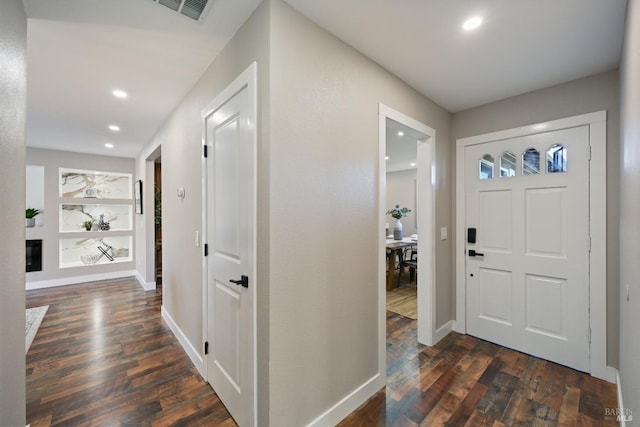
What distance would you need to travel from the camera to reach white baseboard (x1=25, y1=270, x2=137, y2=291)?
4680mm

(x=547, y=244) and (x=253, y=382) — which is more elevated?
(x=547, y=244)

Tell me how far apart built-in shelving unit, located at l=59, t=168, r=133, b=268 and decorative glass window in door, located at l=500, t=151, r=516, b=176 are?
268 inches

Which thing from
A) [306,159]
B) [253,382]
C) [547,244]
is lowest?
[253,382]

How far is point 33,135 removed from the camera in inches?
154

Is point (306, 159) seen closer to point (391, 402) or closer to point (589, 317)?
point (391, 402)

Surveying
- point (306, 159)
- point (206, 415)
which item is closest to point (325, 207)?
point (306, 159)

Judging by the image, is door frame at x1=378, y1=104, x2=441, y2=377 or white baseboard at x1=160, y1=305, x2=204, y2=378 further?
door frame at x1=378, y1=104, x2=441, y2=377

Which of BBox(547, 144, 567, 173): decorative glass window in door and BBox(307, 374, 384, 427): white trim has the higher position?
BBox(547, 144, 567, 173): decorative glass window in door

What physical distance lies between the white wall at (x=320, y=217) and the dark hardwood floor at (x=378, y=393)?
439 millimetres

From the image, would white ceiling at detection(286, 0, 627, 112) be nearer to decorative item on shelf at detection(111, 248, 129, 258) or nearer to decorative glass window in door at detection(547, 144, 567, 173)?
decorative glass window in door at detection(547, 144, 567, 173)

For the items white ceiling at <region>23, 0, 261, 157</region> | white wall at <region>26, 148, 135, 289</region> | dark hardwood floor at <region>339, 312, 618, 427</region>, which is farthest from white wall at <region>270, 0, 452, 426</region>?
white wall at <region>26, 148, 135, 289</region>

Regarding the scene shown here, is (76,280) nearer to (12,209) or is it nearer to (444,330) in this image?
(12,209)

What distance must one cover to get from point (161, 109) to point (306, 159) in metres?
2.42

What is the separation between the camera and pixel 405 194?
23.5ft
